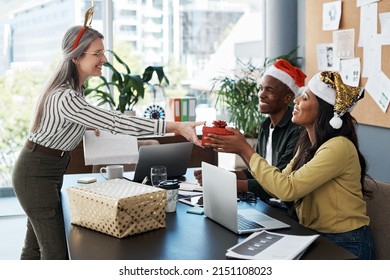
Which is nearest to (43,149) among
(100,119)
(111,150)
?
(100,119)

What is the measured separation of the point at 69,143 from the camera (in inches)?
115

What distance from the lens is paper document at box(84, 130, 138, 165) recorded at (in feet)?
11.8

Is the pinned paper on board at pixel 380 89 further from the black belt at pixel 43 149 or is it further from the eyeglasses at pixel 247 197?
the black belt at pixel 43 149

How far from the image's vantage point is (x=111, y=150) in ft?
11.9

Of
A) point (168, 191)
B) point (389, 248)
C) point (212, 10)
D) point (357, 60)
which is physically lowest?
point (389, 248)

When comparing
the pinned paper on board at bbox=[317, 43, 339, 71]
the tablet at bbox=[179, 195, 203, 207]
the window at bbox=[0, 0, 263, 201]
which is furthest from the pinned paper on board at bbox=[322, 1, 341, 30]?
the tablet at bbox=[179, 195, 203, 207]

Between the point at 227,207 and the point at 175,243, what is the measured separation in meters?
0.24

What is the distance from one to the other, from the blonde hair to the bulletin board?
1948 mm

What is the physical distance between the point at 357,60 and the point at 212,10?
6.25ft

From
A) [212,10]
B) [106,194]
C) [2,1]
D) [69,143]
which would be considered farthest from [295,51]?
[106,194]

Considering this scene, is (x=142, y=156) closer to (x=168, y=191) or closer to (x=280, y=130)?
(x=168, y=191)

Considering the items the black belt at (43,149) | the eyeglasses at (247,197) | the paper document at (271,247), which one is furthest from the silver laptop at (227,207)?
the black belt at (43,149)

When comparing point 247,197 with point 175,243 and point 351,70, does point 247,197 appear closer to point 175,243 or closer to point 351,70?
point 175,243

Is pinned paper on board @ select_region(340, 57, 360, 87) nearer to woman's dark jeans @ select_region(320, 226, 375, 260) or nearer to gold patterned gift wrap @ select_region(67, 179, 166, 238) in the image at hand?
woman's dark jeans @ select_region(320, 226, 375, 260)
